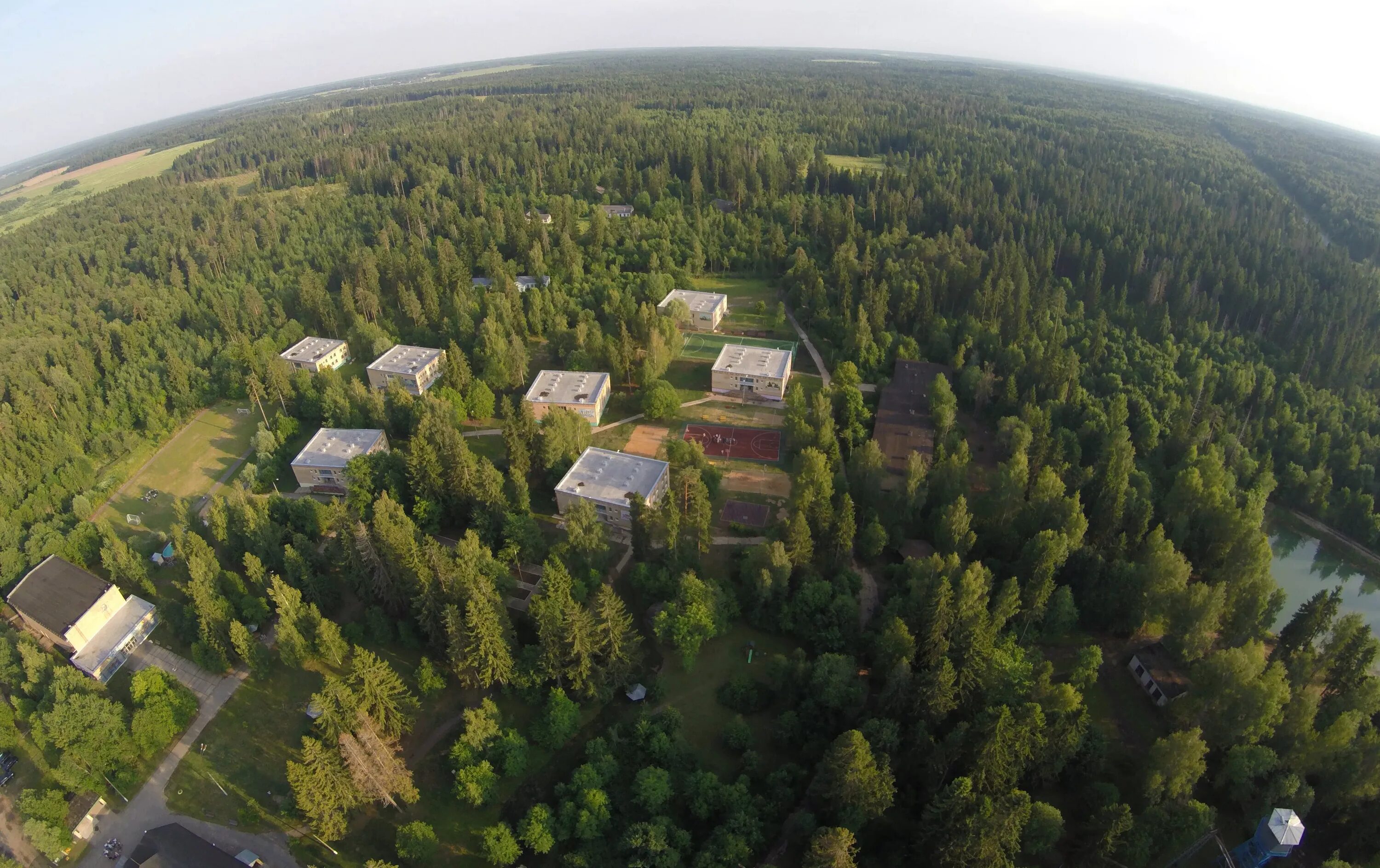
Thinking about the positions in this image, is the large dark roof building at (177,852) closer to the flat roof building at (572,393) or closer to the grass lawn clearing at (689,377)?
the flat roof building at (572,393)

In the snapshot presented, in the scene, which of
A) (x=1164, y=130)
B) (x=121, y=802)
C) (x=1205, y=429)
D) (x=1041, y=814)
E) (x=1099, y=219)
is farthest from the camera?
(x=1164, y=130)

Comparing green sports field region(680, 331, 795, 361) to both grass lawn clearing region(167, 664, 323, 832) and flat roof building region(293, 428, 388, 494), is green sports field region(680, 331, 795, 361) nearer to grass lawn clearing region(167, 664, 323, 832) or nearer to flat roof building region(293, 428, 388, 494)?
flat roof building region(293, 428, 388, 494)

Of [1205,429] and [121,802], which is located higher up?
[1205,429]

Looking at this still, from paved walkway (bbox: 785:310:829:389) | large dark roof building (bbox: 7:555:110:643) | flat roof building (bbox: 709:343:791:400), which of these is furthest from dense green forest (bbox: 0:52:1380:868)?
flat roof building (bbox: 709:343:791:400)

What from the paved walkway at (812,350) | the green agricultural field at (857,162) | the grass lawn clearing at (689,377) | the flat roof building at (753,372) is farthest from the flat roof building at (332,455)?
the green agricultural field at (857,162)

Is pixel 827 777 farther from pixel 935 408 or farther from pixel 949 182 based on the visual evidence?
pixel 949 182

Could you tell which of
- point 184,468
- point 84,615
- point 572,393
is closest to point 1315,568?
point 572,393

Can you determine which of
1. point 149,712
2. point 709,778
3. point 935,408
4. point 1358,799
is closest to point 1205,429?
point 935,408
